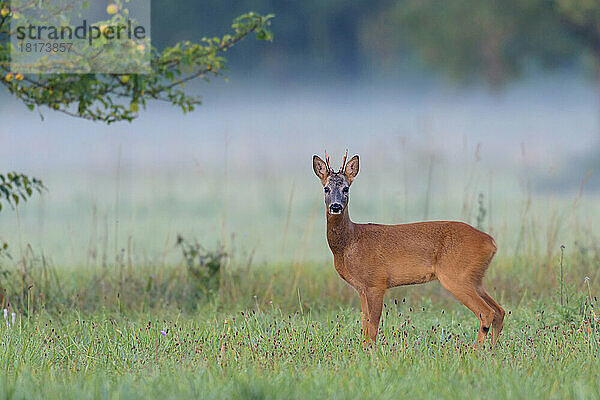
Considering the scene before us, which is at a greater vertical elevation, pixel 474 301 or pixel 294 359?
pixel 474 301

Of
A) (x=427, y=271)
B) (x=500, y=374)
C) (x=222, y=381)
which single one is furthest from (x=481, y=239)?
(x=222, y=381)

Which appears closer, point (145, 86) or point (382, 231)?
point (382, 231)

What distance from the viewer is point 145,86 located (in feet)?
27.9

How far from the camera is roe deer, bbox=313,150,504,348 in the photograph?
6910 mm

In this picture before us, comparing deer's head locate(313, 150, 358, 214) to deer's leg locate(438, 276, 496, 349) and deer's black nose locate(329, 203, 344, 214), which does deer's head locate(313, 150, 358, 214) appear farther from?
deer's leg locate(438, 276, 496, 349)

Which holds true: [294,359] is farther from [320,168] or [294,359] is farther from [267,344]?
[320,168]

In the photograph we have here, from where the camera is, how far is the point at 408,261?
6.93 meters

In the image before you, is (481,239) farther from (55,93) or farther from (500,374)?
(55,93)

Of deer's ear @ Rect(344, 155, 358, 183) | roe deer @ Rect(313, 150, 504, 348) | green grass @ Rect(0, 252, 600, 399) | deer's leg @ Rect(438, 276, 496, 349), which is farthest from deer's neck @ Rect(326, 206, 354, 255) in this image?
deer's leg @ Rect(438, 276, 496, 349)

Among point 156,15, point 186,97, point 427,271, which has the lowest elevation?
point 427,271

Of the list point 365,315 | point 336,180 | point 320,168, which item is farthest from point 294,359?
point 320,168

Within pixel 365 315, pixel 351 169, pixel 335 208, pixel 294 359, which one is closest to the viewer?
pixel 294 359

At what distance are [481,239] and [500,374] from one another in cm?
163

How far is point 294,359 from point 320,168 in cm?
151
